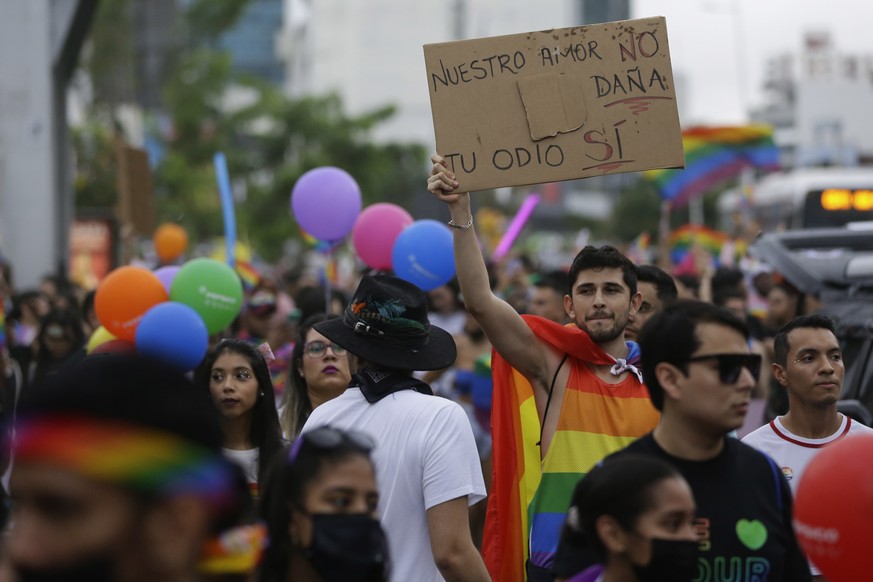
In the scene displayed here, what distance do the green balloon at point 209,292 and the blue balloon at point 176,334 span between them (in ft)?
2.83

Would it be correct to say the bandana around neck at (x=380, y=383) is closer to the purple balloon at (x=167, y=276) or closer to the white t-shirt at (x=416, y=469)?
the white t-shirt at (x=416, y=469)

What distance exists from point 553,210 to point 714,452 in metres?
118

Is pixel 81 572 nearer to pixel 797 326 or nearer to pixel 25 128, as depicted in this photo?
pixel 797 326

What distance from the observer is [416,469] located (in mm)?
4113

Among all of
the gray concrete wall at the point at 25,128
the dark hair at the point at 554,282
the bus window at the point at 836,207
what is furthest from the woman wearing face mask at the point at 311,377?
the bus window at the point at 836,207

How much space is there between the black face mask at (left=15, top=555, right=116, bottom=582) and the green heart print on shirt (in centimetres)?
180

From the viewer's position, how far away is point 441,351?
4.42 metres

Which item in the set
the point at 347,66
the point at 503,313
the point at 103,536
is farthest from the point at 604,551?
the point at 347,66

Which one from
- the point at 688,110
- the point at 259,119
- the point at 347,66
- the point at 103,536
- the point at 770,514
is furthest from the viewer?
the point at 688,110

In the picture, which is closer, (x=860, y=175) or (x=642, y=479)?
(x=642, y=479)

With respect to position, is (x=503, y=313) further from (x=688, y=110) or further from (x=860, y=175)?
(x=688, y=110)

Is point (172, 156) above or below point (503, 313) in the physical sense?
above

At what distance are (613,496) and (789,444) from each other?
2.03m

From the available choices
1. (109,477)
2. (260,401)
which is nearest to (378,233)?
(260,401)
